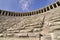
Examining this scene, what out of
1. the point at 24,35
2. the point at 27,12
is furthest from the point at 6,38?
the point at 27,12

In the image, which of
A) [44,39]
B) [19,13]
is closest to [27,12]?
[19,13]

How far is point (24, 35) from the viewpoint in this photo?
583cm

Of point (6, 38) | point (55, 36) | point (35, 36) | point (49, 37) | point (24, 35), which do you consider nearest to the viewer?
point (55, 36)

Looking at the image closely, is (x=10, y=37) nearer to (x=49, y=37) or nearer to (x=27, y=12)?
(x=49, y=37)

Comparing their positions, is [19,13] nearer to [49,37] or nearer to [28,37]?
[28,37]

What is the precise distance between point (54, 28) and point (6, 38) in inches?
107

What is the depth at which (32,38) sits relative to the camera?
5.45m

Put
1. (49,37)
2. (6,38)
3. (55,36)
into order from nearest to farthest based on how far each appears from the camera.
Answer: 1. (55,36)
2. (49,37)
3. (6,38)

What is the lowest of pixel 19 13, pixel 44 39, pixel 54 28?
pixel 44 39

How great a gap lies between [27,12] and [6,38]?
920 cm

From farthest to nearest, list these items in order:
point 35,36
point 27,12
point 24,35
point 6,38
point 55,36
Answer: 1. point 27,12
2. point 6,38
3. point 24,35
4. point 35,36
5. point 55,36

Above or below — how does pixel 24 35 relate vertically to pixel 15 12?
below

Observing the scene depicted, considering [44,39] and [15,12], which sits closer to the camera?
[44,39]

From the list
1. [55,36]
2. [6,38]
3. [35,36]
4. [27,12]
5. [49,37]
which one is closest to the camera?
[55,36]
